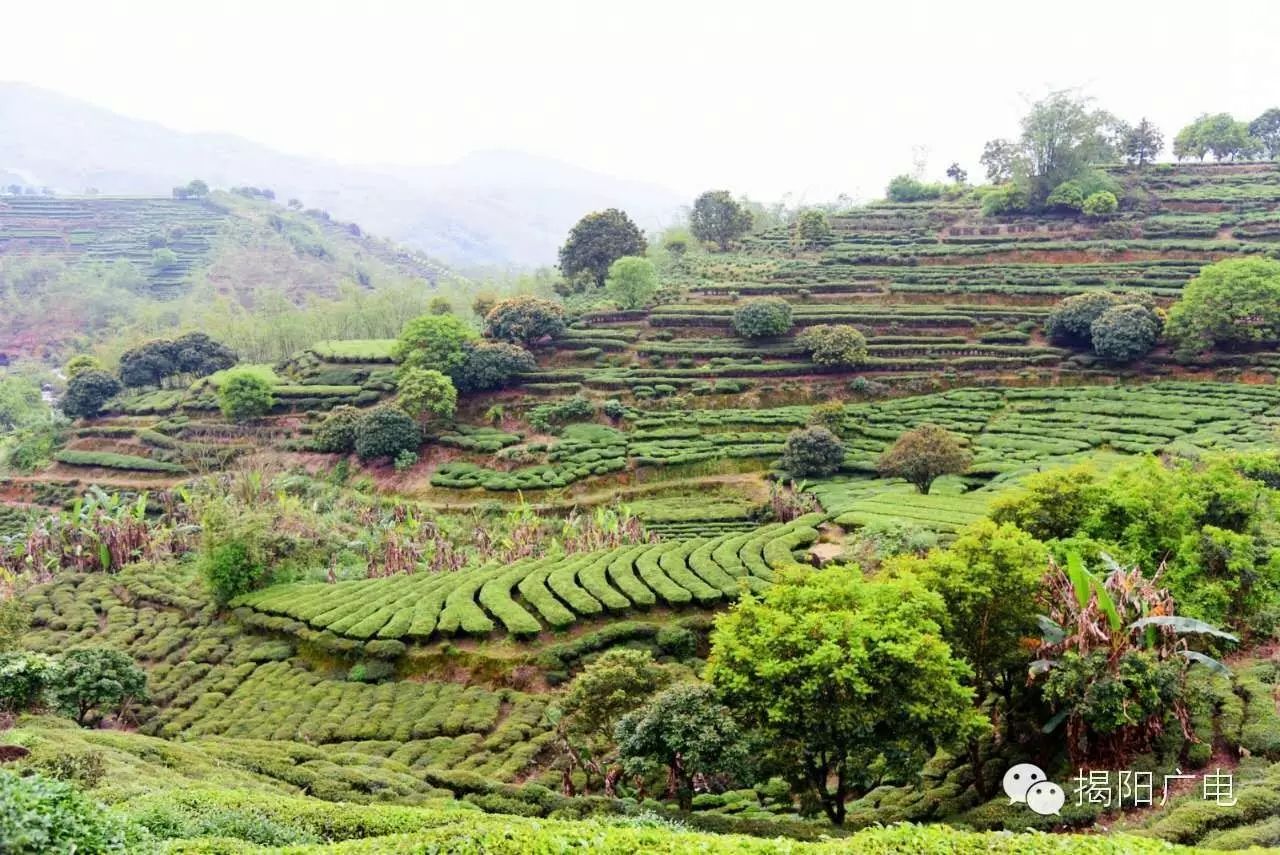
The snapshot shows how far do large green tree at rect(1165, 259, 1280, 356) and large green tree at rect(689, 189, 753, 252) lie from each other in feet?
152

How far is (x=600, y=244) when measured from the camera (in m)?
74.6

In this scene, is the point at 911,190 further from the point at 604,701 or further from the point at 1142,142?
the point at 604,701

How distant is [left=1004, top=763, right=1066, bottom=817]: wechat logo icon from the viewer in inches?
516

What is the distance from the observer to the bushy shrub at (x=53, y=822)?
739cm

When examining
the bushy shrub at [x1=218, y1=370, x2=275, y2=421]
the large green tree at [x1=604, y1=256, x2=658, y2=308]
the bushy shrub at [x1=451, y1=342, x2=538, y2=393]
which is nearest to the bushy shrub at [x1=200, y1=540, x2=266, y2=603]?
the bushy shrub at [x1=451, y1=342, x2=538, y2=393]

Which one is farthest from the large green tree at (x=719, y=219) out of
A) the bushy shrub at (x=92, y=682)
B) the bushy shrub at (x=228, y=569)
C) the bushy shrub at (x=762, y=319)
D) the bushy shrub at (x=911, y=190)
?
the bushy shrub at (x=92, y=682)

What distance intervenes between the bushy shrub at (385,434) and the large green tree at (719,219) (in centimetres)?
4704

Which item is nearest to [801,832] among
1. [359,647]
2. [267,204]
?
[359,647]

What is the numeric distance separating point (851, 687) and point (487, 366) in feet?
145

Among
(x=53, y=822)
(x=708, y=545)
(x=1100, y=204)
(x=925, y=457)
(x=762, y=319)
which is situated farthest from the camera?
(x=1100, y=204)

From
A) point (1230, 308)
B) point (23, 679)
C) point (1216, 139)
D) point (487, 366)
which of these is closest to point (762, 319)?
point (487, 366)

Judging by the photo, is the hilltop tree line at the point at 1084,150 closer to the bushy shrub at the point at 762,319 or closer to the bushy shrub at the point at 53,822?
the bushy shrub at the point at 762,319

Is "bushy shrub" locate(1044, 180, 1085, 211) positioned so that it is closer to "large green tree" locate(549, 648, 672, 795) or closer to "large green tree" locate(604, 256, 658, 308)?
"large green tree" locate(604, 256, 658, 308)

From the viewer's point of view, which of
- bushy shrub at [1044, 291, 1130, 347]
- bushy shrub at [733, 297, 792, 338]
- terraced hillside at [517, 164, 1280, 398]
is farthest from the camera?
bushy shrub at [733, 297, 792, 338]
